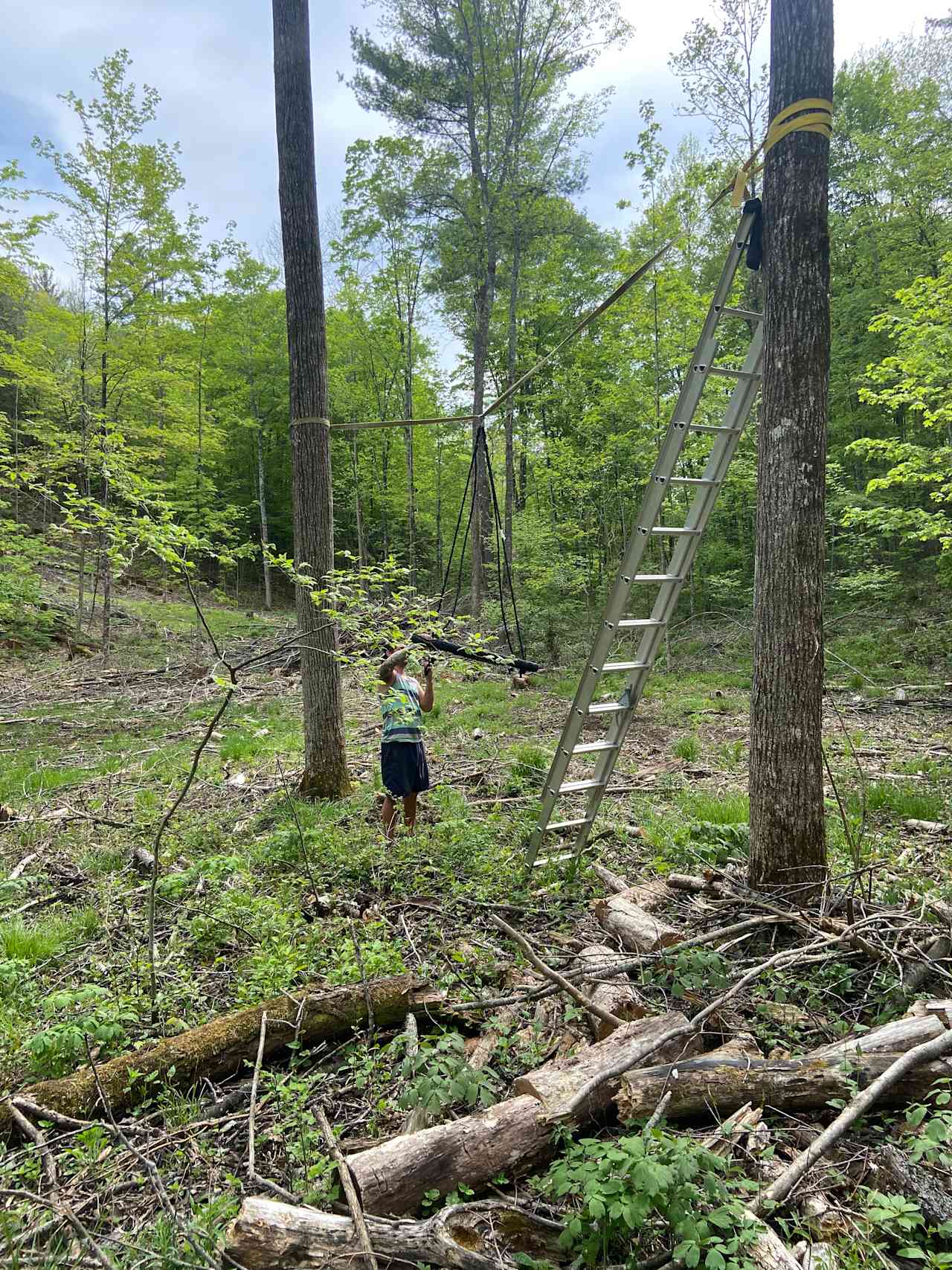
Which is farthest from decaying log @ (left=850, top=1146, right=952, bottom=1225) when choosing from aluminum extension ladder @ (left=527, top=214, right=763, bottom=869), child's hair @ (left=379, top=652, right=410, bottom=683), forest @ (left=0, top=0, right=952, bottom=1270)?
child's hair @ (left=379, top=652, right=410, bottom=683)

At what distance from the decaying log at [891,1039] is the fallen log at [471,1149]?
852 millimetres

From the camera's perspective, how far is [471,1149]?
85.7 inches

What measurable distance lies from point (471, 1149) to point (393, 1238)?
373mm

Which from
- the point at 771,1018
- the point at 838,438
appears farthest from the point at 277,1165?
the point at 838,438

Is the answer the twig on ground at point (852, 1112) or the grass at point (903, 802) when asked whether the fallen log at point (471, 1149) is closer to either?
the twig on ground at point (852, 1112)

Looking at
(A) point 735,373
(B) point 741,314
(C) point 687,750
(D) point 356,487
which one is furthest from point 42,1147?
(D) point 356,487

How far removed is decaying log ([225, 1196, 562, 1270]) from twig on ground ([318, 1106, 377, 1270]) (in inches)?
1.3

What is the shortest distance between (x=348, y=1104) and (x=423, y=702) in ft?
11.0

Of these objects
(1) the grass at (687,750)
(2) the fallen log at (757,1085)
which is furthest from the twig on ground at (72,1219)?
(1) the grass at (687,750)

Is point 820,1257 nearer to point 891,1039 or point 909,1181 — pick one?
point 909,1181

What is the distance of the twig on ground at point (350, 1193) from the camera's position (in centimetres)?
183

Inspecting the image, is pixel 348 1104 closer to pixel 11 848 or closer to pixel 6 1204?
pixel 6 1204

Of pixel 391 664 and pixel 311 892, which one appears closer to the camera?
pixel 311 892

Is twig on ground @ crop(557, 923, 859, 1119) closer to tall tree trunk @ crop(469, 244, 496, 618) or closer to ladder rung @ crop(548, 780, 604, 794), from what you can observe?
ladder rung @ crop(548, 780, 604, 794)
